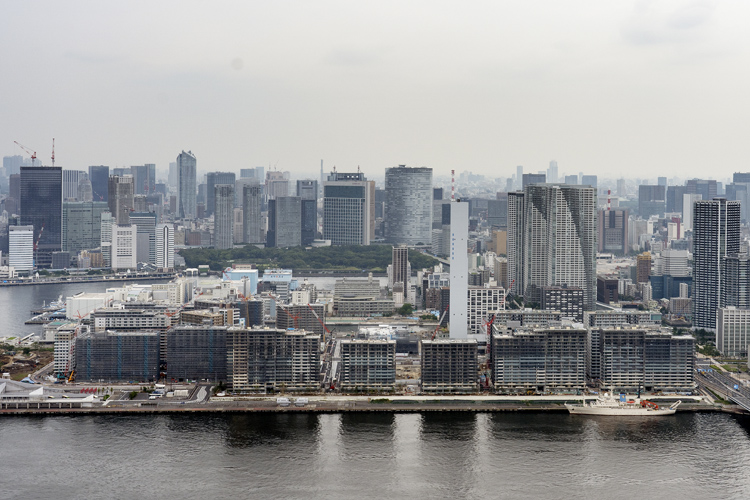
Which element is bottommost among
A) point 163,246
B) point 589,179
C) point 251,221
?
point 163,246

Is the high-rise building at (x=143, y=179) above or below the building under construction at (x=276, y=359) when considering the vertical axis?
A: above

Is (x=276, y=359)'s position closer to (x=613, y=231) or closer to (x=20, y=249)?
(x=20, y=249)

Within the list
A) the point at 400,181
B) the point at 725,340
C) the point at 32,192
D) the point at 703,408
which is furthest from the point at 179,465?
the point at 400,181

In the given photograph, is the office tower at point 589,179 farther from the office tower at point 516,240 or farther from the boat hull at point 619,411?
the boat hull at point 619,411

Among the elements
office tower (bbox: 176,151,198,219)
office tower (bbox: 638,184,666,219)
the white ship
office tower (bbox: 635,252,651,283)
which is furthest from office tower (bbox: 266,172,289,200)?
the white ship

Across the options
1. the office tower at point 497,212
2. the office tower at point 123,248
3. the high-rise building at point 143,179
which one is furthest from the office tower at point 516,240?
the high-rise building at point 143,179

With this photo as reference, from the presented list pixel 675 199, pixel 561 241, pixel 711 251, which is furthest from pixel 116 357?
pixel 675 199
